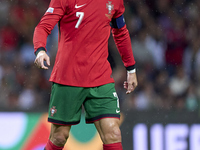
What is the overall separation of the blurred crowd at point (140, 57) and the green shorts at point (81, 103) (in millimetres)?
2725

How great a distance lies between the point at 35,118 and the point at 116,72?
6.23 ft

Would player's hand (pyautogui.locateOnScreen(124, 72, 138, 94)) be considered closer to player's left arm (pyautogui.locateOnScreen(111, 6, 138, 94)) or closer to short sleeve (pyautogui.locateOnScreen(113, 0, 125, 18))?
player's left arm (pyautogui.locateOnScreen(111, 6, 138, 94))

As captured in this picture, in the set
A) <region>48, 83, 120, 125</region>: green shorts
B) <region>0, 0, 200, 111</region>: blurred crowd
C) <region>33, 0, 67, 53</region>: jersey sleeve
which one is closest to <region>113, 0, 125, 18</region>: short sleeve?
<region>33, 0, 67, 53</region>: jersey sleeve

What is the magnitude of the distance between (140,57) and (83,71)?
333cm

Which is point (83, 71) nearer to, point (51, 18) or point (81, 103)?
point (81, 103)

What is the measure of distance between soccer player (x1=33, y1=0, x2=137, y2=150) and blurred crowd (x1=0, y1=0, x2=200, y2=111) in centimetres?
273

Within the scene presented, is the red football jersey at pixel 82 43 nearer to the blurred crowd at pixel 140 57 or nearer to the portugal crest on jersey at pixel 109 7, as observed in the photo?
the portugal crest on jersey at pixel 109 7

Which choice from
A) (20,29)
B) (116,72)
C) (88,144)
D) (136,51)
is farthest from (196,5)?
(88,144)

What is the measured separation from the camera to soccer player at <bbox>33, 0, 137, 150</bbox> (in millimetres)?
3117

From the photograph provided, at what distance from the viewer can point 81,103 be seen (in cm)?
322

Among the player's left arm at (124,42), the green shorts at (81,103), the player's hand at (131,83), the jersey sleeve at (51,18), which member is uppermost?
the jersey sleeve at (51,18)

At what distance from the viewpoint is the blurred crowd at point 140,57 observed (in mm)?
6230

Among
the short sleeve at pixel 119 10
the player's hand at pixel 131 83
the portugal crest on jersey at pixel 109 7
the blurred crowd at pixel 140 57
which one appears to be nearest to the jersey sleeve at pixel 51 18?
the portugal crest on jersey at pixel 109 7

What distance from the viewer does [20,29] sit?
6684 mm
